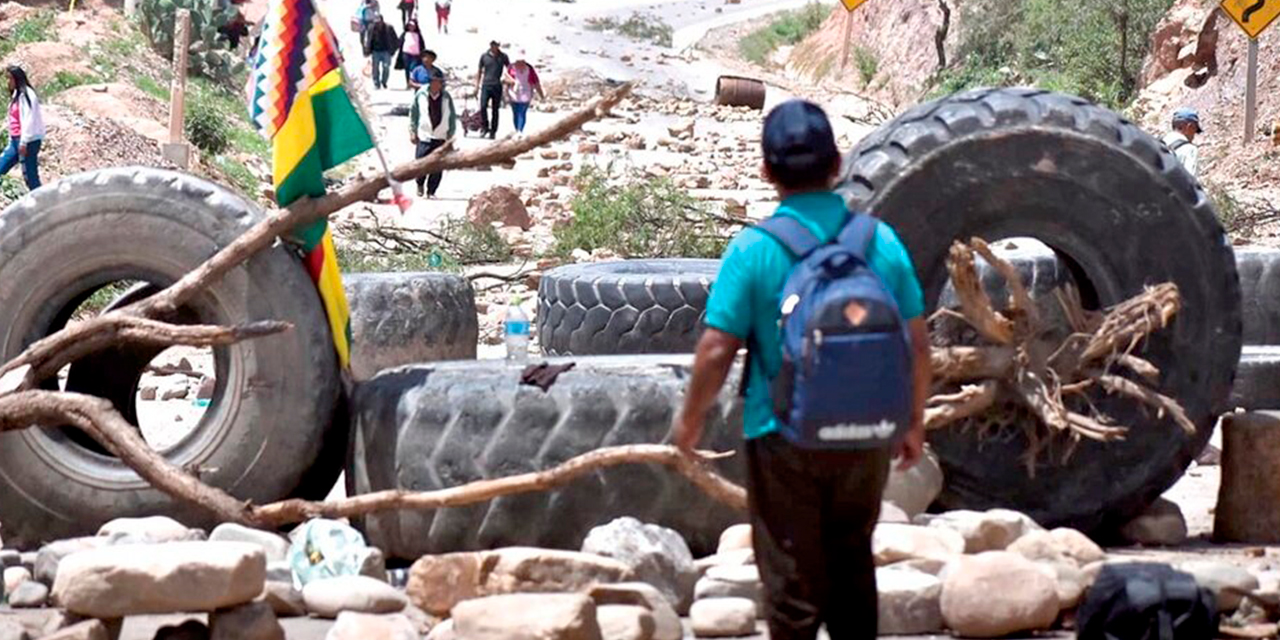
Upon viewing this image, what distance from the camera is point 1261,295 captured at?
1055 centimetres

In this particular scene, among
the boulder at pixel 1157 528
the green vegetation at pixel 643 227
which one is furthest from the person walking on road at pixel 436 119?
the boulder at pixel 1157 528

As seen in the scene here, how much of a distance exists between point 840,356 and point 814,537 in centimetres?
45

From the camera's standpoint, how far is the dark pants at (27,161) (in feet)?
65.4

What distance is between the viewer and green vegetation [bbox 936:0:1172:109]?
3259 centimetres

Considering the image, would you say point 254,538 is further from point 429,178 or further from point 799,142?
point 429,178

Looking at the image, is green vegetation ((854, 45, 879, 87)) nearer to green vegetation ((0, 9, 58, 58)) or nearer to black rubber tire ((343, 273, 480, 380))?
green vegetation ((0, 9, 58, 58))

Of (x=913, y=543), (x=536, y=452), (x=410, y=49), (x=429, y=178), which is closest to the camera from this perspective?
(x=913, y=543)

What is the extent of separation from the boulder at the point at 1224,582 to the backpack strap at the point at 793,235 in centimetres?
181

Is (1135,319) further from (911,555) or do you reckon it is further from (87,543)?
(87,543)

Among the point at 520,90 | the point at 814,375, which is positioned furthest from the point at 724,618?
the point at 520,90

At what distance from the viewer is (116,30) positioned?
33031 mm

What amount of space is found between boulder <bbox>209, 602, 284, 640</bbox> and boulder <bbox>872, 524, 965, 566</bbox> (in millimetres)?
1629

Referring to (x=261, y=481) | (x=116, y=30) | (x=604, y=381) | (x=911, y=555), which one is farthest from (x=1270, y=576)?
(x=116, y=30)

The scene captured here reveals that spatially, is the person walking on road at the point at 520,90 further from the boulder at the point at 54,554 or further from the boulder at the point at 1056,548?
the boulder at the point at 1056,548
